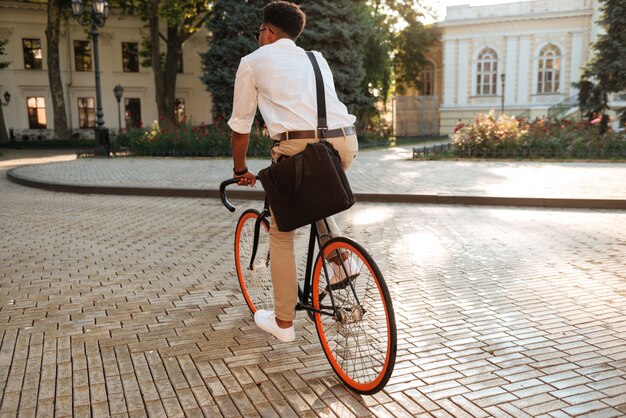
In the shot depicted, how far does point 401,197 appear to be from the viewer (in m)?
10.5

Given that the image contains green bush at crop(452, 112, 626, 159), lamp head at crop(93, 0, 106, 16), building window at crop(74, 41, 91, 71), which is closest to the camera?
green bush at crop(452, 112, 626, 159)

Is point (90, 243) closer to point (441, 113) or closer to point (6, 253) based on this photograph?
point (6, 253)

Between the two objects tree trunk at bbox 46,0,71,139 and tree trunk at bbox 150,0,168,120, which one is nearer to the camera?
Result: tree trunk at bbox 150,0,168,120

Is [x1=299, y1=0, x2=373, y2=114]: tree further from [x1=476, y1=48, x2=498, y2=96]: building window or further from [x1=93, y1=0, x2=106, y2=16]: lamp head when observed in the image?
[x1=476, y1=48, x2=498, y2=96]: building window

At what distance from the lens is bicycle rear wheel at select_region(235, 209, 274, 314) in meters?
4.16

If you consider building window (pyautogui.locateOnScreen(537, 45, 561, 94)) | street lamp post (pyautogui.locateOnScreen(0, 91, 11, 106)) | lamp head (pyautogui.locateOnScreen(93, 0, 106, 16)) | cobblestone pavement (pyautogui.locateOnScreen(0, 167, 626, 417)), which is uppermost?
lamp head (pyautogui.locateOnScreen(93, 0, 106, 16))

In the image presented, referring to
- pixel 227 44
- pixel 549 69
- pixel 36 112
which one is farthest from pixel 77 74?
pixel 549 69

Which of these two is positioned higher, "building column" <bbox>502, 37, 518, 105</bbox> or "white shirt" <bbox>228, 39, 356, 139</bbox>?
"building column" <bbox>502, 37, 518, 105</bbox>

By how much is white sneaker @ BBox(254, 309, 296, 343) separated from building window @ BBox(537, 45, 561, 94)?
119 ft

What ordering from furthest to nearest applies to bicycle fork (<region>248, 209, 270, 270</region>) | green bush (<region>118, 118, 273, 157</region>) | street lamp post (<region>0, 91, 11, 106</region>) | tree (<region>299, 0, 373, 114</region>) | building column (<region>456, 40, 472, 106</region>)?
street lamp post (<region>0, 91, 11, 106</region>)
building column (<region>456, 40, 472, 106</region>)
tree (<region>299, 0, 373, 114</region>)
green bush (<region>118, 118, 273, 157</region>)
bicycle fork (<region>248, 209, 270, 270</region>)

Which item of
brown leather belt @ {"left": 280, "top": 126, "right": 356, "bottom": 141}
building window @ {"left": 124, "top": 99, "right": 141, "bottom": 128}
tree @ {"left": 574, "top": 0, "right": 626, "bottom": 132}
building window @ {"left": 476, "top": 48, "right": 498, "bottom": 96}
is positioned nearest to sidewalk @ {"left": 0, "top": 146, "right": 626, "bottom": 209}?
brown leather belt @ {"left": 280, "top": 126, "right": 356, "bottom": 141}

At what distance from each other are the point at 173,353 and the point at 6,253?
4.02 m

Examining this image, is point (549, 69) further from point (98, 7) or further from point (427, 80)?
point (98, 7)

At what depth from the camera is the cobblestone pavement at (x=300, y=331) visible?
304 cm
